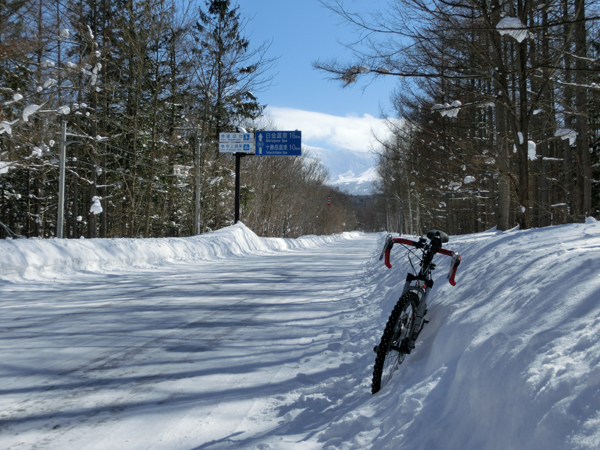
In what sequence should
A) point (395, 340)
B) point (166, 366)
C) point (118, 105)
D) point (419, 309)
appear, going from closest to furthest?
point (395, 340) → point (419, 309) → point (166, 366) → point (118, 105)

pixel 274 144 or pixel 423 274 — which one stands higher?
pixel 274 144

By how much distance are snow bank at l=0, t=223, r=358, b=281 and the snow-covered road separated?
127 cm

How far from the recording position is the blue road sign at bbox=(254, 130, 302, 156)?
2728 centimetres

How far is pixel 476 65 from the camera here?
1024 cm

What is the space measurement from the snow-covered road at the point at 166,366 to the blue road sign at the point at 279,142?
19719mm

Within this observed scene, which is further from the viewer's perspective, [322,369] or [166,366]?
[322,369]

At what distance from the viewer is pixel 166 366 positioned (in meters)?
4.31

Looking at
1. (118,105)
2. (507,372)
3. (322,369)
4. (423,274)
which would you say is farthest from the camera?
(118,105)

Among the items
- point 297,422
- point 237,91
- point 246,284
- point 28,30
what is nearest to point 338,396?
point 297,422

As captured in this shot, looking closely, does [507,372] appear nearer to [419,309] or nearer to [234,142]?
[419,309]

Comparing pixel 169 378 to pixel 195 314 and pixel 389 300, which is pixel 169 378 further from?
pixel 389 300

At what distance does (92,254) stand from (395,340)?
10.3 meters

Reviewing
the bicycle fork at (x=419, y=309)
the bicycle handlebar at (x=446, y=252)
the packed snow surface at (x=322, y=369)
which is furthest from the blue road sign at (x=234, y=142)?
the bicycle fork at (x=419, y=309)

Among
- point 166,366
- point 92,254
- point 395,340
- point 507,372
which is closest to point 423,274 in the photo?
point 395,340
